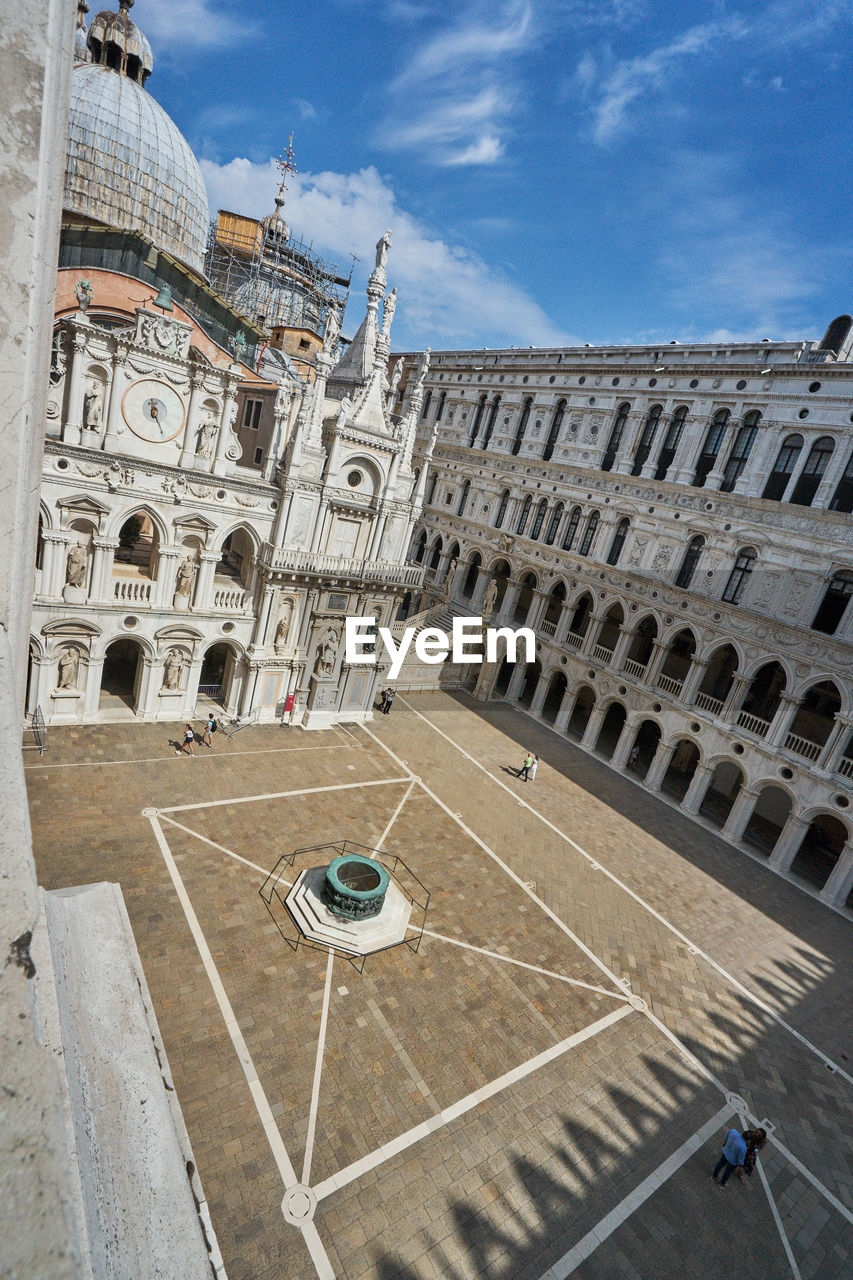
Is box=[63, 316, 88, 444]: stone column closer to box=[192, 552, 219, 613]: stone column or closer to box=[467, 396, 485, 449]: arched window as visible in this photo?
box=[192, 552, 219, 613]: stone column

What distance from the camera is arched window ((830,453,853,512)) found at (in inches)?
920

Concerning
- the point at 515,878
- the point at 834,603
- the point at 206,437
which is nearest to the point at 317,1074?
the point at 515,878

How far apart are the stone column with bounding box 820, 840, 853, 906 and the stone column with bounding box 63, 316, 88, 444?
29839 millimetres

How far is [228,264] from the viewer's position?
46344 mm

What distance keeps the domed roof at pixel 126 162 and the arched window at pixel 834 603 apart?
36974 mm

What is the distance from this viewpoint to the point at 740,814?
85.3 ft

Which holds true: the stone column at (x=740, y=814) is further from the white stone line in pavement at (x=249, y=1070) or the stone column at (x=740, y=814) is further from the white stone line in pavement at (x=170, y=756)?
the white stone line in pavement at (x=249, y=1070)

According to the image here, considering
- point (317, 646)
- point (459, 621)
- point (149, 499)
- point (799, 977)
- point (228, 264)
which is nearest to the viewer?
point (799, 977)

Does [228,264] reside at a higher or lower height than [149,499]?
higher

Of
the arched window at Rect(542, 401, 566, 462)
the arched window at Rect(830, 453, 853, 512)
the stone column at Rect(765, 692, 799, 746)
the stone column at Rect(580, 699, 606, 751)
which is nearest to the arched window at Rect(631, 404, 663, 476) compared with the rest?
the arched window at Rect(542, 401, 566, 462)

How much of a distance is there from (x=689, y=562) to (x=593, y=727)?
30.5 ft

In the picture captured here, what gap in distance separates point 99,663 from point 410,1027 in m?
15.3

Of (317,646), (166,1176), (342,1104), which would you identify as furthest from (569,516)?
(166,1176)

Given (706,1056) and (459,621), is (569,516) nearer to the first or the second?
(459,621)
